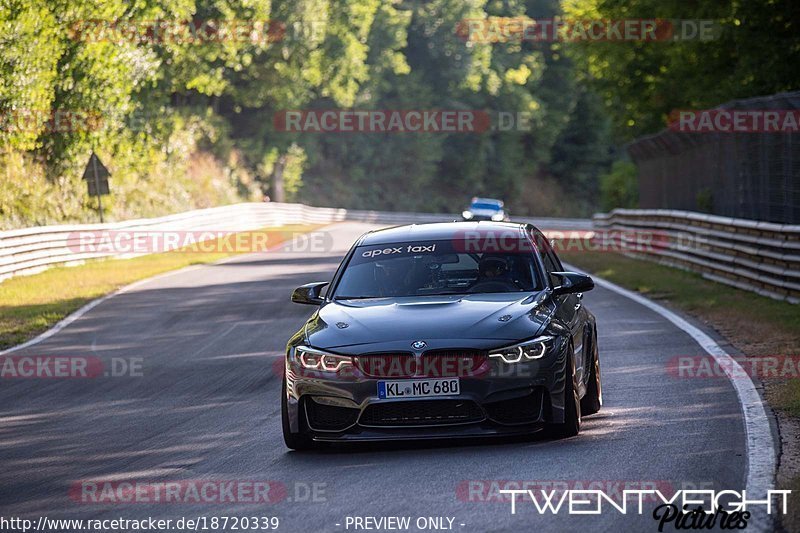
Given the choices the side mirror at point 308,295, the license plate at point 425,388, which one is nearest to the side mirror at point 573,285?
the license plate at point 425,388

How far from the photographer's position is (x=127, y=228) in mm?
35781

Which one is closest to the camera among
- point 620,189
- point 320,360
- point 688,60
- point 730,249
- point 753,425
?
point 320,360

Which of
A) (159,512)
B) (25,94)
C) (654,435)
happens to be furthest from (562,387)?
(25,94)

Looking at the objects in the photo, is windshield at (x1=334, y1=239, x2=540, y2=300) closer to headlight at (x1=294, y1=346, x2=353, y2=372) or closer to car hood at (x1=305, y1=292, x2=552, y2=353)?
car hood at (x1=305, y1=292, x2=552, y2=353)

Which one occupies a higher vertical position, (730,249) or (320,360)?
(320,360)

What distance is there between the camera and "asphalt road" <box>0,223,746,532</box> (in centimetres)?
678

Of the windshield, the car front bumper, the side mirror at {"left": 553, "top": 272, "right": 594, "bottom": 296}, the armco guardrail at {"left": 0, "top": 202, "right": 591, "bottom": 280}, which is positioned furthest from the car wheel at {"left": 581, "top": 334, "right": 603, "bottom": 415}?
the armco guardrail at {"left": 0, "top": 202, "right": 591, "bottom": 280}

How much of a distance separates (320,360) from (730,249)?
47.3 feet

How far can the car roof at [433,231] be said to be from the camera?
32.3ft

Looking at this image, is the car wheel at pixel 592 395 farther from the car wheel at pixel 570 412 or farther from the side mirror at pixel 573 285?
the car wheel at pixel 570 412

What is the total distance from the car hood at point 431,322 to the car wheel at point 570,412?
38cm

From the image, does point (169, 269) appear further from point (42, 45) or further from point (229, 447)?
point (229, 447)

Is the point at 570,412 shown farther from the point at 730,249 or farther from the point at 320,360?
the point at 730,249

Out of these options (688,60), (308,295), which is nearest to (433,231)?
(308,295)
